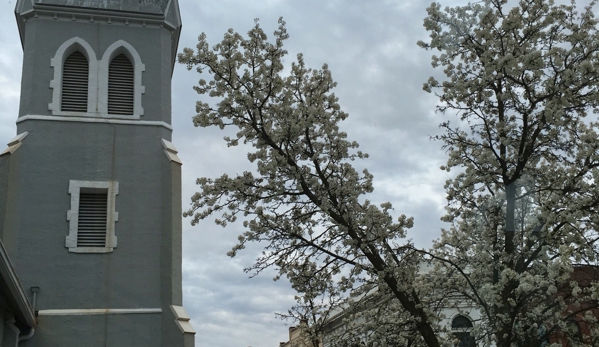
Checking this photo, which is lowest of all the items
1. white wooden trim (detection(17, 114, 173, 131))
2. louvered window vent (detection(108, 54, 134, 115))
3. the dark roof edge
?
the dark roof edge

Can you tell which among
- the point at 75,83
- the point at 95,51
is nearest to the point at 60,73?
the point at 75,83

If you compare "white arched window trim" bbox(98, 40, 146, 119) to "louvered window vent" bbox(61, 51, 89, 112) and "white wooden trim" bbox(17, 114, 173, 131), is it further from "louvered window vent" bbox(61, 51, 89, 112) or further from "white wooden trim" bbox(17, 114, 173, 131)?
"louvered window vent" bbox(61, 51, 89, 112)

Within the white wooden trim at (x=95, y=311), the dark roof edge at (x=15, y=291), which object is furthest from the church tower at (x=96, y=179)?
the dark roof edge at (x=15, y=291)

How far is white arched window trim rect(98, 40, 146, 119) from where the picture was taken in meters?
15.6

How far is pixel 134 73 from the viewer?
16.1 meters

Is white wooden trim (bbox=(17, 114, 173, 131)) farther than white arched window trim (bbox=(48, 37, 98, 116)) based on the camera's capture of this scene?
No

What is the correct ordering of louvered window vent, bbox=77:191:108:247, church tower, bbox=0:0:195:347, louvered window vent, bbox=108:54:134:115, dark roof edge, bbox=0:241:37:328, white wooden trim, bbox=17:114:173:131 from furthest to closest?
1. louvered window vent, bbox=108:54:134:115
2. white wooden trim, bbox=17:114:173:131
3. louvered window vent, bbox=77:191:108:247
4. church tower, bbox=0:0:195:347
5. dark roof edge, bbox=0:241:37:328

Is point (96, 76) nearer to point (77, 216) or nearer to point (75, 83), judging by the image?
point (75, 83)

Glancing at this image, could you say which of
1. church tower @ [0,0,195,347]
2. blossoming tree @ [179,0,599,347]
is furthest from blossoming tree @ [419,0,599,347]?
church tower @ [0,0,195,347]

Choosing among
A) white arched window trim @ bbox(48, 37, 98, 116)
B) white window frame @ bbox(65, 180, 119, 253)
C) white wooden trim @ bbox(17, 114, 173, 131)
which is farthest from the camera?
white arched window trim @ bbox(48, 37, 98, 116)

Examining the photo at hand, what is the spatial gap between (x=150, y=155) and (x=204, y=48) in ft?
12.3

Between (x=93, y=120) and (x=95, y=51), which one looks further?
(x=95, y=51)

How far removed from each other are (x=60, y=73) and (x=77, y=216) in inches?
140

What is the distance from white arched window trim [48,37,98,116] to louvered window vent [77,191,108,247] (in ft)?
6.52
